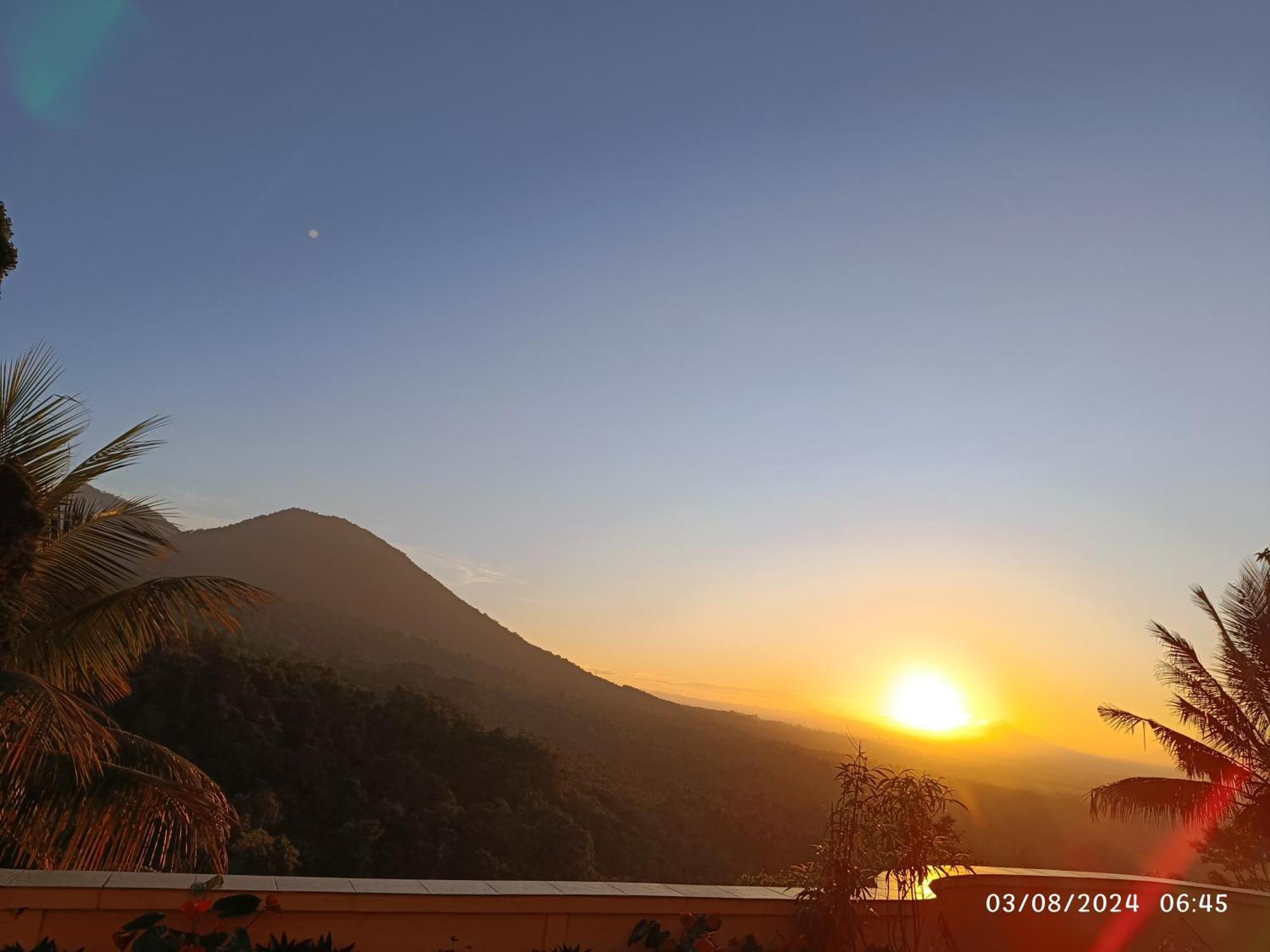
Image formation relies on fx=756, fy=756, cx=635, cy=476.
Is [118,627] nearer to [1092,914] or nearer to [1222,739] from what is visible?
[1092,914]

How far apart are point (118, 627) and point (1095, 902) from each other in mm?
8698

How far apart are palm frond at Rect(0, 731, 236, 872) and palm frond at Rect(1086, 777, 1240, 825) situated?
560 inches

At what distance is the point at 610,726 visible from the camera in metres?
53.5

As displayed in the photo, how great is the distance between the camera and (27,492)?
5523 millimetres

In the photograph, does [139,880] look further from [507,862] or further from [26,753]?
[507,862]

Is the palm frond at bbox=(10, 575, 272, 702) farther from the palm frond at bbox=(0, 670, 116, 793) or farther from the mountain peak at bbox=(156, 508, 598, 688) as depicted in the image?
the mountain peak at bbox=(156, 508, 598, 688)

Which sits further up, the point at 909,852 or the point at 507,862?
the point at 909,852

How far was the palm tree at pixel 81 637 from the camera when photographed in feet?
17.9

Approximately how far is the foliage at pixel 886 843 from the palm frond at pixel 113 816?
185 inches

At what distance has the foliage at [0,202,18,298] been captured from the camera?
6.17 meters

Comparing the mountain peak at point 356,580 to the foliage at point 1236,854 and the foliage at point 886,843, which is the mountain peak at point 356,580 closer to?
the foliage at point 1236,854

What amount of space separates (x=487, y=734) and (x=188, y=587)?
25.0m

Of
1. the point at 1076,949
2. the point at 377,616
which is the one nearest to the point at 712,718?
the point at 377,616

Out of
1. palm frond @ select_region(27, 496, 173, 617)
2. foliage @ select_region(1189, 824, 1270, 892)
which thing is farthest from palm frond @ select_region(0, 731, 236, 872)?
foliage @ select_region(1189, 824, 1270, 892)
